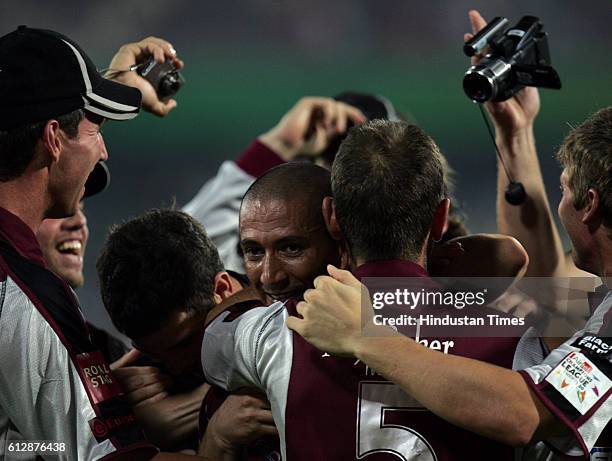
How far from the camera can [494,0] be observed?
341cm

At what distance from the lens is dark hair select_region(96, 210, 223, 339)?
1.63 metres

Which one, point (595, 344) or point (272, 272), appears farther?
point (272, 272)

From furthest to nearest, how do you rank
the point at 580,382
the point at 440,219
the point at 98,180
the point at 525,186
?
the point at 525,186
the point at 98,180
the point at 440,219
the point at 580,382

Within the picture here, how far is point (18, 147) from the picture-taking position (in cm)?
144

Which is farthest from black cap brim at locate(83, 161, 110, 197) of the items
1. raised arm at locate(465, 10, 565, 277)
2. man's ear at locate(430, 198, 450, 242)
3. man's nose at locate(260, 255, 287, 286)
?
raised arm at locate(465, 10, 565, 277)

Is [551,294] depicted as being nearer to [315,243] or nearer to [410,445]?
[315,243]

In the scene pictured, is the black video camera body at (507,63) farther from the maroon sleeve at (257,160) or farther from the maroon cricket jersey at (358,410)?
the maroon sleeve at (257,160)

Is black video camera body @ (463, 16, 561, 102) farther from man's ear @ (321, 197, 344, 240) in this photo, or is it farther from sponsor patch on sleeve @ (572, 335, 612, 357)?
sponsor patch on sleeve @ (572, 335, 612, 357)

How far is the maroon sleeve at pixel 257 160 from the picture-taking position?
3.34 metres

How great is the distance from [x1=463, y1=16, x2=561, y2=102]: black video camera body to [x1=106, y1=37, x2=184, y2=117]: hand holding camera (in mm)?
732

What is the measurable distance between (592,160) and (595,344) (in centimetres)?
29

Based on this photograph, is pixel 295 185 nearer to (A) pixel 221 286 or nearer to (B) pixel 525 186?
(A) pixel 221 286

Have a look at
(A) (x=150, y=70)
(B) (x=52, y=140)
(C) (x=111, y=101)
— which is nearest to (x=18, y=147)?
(B) (x=52, y=140)

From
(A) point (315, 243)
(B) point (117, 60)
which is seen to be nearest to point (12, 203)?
(A) point (315, 243)
